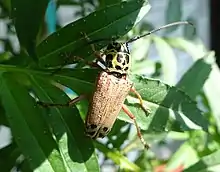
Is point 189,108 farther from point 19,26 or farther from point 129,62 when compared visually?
point 19,26

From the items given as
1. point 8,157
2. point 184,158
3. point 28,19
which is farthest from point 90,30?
point 184,158

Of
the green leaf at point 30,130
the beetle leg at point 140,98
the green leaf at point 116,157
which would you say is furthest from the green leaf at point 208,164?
the green leaf at point 30,130

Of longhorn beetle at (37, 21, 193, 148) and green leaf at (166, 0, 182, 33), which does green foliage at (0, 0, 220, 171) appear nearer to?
longhorn beetle at (37, 21, 193, 148)

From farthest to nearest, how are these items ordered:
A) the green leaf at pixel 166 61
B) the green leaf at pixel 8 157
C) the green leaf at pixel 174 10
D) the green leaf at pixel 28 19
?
the green leaf at pixel 166 61, the green leaf at pixel 174 10, the green leaf at pixel 8 157, the green leaf at pixel 28 19

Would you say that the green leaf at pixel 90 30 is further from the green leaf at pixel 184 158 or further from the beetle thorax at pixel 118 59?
the green leaf at pixel 184 158

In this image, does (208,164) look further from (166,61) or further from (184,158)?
(166,61)

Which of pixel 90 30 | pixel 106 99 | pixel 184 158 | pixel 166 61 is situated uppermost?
pixel 90 30
